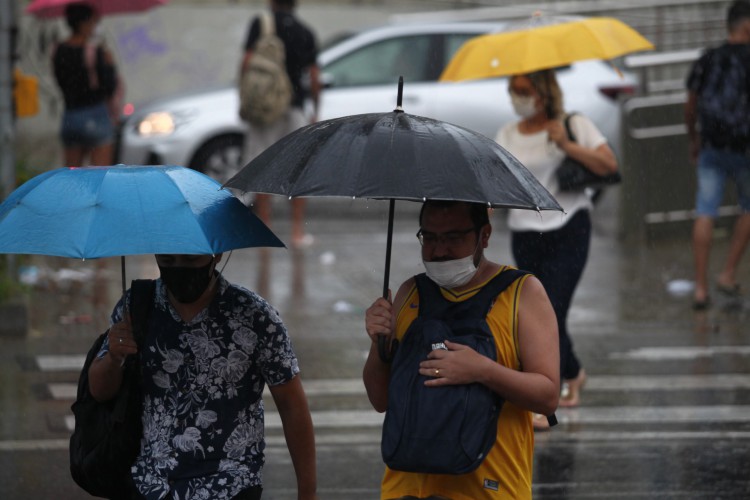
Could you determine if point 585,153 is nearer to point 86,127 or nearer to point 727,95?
point 727,95

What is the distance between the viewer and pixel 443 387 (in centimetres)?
340

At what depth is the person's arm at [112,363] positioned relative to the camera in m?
3.65

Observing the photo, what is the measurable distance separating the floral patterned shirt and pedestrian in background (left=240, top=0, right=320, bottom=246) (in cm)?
802

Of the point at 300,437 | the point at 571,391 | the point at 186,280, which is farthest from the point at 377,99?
the point at 186,280

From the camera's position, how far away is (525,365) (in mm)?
3523

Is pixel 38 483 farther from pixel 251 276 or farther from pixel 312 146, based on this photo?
pixel 251 276

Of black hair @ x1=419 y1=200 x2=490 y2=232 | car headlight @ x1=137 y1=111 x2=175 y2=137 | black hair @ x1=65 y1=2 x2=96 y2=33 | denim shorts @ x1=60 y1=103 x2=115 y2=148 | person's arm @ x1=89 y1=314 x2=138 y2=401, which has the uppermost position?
black hair @ x1=65 y1=2 x2=96 y2=33

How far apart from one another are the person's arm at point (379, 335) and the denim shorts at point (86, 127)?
7.60 metres

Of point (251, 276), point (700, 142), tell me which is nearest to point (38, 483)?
point (251, 276)

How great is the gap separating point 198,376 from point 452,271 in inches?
29.9

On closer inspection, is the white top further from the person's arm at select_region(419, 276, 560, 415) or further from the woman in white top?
the person's arm at select_region(419, 276, 560, 415)

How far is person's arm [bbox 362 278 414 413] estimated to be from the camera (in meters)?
3.61

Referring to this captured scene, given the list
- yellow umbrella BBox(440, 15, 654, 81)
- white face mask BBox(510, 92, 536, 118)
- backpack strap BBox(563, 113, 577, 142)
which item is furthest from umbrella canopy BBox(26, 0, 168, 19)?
backpack strap BBox(563, 113, 577, 142)

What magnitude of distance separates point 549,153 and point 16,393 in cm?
313
